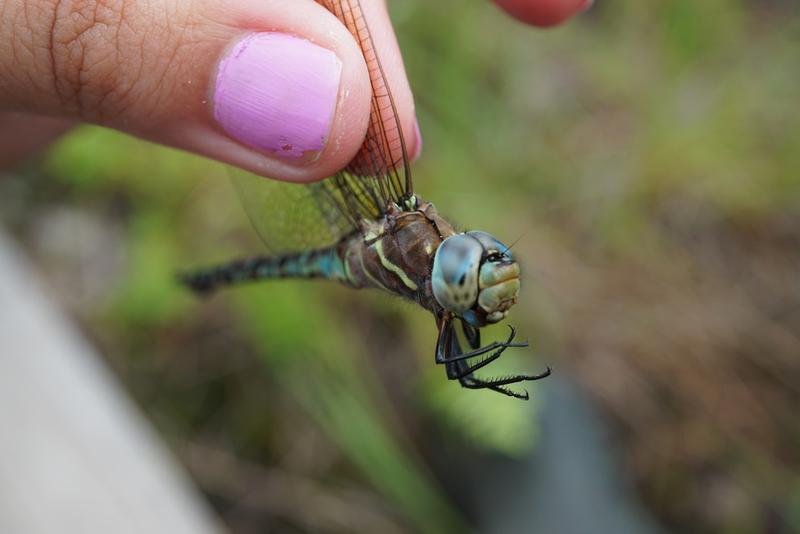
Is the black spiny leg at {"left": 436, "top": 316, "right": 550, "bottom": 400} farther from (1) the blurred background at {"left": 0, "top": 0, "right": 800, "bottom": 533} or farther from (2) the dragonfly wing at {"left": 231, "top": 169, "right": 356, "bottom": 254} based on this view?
(1) the blurred background at {"left": 0, "top": 0, "right": 800, "bottom": 533}

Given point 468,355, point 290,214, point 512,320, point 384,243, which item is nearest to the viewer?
point 468,355

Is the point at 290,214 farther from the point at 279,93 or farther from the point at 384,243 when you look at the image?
the point at 279,93

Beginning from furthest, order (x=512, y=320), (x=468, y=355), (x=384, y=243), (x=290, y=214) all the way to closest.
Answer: (x=512, y=320) → (x=290, y=214) → (x=384, y=243) → (x=468, y=355)

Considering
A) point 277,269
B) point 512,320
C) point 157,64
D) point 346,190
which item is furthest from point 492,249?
point 512,320

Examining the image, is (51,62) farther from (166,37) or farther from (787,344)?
(787,344)

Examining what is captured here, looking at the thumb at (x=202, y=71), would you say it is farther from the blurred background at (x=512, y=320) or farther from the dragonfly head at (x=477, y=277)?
the blurred background at (x=512, y=320)

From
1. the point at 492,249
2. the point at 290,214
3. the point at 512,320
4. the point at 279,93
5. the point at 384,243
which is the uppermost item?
the point at 279,93

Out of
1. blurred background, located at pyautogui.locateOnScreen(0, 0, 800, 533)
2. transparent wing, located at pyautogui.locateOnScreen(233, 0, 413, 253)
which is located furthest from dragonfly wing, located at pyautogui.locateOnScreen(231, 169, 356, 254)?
blurred background, located at pyautogui.locateOnScreen(0, 0, 800, 533)
